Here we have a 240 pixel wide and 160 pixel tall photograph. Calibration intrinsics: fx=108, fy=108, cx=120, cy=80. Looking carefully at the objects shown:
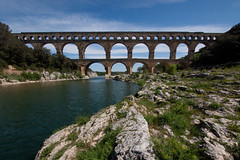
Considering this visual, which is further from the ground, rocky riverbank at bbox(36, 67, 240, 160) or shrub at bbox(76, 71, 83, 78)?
shrub at bbox(76, 71, 83, 78)

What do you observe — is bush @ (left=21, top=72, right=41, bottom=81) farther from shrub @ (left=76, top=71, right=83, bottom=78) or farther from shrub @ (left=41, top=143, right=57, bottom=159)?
shrub @ (left=41, top=143, right=57, bottom=159)

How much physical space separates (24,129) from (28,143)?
146 cm

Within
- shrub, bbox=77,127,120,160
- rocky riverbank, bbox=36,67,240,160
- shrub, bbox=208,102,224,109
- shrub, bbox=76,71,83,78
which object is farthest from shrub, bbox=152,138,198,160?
shrub, bbox=76,71,83,78

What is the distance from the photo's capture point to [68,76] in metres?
35.0

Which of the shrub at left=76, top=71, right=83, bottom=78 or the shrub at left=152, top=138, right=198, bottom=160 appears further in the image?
the shrub at left=76, top=71, right=83, bottom=78

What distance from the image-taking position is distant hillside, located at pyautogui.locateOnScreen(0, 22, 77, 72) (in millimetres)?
25438

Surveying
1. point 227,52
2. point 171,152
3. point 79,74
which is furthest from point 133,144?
point 79,74

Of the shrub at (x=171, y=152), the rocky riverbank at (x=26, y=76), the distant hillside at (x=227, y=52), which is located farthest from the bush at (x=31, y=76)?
the distant hillside at (x=227, y=52)

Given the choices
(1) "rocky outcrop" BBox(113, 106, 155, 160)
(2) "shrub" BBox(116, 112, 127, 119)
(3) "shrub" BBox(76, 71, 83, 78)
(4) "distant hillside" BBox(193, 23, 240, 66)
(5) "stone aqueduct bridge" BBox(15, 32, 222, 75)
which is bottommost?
(2) "shrub" BBox(116, 112, 127, 119)

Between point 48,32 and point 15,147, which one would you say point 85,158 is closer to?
point 15,147

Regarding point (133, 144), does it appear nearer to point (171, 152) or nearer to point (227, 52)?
point (171, 152)

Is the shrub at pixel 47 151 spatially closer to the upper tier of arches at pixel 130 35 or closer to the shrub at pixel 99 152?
the shrub at pixel 99 152

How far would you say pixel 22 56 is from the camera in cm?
2695

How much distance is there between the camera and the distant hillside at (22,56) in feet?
83.5
